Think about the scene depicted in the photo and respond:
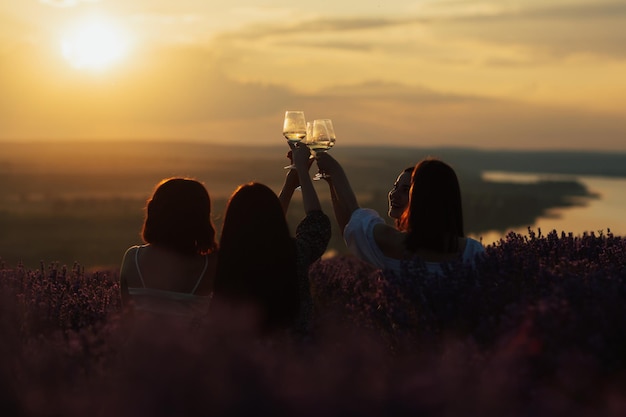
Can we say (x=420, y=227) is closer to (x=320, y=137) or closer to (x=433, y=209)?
(x=433, y=209)

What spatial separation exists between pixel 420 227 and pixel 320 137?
43.4 inches

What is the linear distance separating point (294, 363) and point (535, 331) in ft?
3.44

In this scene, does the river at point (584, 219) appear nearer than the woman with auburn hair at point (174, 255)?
No

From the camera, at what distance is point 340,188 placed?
5.36 metres

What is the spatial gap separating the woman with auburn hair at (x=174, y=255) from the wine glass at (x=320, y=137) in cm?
102

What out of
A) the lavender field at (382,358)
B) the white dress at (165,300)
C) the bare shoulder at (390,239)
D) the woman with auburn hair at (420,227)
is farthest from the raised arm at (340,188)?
the white dress at (165,300)

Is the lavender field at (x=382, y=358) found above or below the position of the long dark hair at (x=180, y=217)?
below

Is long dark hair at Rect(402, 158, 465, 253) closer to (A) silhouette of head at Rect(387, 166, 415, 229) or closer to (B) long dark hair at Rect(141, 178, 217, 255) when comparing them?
(A) silhouette of head at Rect(387, 166, 415, 229)

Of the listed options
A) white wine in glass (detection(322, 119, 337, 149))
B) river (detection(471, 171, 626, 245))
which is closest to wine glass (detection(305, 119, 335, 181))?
white wine in glass (detection(322, 119, 337, 149))

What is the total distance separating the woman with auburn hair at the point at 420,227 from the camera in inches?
200

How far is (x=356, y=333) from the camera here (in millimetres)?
4172

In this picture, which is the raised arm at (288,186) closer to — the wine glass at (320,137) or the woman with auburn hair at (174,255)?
the wine glass at (320,137)

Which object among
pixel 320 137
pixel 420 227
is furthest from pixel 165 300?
pixel 320 137

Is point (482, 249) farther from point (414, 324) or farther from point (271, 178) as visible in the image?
point (271, 178)
